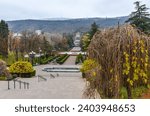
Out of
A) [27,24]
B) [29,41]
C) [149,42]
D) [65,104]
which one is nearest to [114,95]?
[149,42]

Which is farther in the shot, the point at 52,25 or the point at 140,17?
the point at 52,25

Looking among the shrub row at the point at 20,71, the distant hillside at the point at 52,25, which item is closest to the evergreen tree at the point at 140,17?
the shrub row at the point at 20,71

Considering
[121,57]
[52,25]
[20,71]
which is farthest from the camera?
[52,25]

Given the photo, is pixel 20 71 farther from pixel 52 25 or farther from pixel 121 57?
pixel 52 25

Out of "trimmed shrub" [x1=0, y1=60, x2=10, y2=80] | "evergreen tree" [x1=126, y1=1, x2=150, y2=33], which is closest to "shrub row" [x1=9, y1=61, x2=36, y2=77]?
"trimmed shrub" [x1=0, y1=60, x2=10, y2=80]

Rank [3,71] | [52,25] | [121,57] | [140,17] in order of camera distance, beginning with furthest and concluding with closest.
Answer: [52,25], [140,17], [3,71], [121,57]

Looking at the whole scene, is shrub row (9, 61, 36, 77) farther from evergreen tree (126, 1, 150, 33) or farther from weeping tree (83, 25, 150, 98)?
weeping tree (83, 25, 150, 98)

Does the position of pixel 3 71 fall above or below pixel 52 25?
below

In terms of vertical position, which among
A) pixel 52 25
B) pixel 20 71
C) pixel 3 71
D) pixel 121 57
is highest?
pixel 121 57

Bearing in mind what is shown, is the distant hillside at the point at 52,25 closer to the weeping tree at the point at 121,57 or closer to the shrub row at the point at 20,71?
the shrub row at the point at 20,71

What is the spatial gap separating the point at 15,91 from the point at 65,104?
11154mm

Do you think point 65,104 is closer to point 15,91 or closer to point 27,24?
point 15,91

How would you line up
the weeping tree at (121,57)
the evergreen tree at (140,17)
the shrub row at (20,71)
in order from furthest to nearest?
1. the evergreen tree at (140,17)
2. the shrub row at (20,71)
3. the weeping tree at (121,57)

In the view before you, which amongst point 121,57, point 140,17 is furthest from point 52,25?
point 121,57
